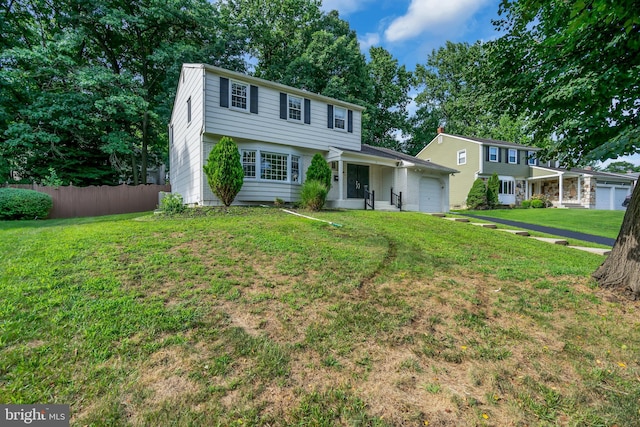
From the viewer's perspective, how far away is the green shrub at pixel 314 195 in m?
10.3

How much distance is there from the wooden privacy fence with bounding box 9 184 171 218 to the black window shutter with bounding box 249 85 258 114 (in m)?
8.05

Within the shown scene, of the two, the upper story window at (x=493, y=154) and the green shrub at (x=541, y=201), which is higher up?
the upper story window at (x=493, y=154)

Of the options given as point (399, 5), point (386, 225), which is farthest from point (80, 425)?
point (399, 5)

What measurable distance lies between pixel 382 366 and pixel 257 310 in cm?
146

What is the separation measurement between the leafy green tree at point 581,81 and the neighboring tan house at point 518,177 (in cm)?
1853

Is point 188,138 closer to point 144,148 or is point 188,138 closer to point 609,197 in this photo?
point 144,148

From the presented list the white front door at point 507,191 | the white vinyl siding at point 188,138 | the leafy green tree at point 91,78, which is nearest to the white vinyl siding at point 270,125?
the white vinyl siding at point 188,138

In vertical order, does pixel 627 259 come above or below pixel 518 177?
below

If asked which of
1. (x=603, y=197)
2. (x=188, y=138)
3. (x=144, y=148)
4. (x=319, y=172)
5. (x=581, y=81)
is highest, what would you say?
(x=144, y=148)

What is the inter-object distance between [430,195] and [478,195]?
7.92m

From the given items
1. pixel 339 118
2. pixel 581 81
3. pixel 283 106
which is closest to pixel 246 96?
pixel 283 106

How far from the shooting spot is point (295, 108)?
12508mm

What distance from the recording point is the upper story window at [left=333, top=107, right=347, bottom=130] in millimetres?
13782

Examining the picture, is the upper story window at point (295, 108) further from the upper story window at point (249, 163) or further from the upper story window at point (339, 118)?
the upper story window at point (249, 163)
